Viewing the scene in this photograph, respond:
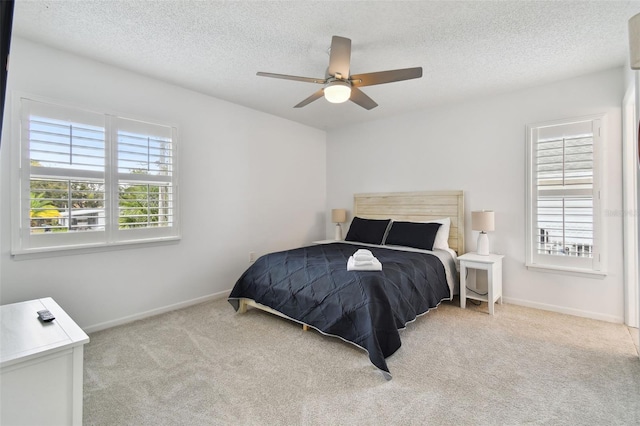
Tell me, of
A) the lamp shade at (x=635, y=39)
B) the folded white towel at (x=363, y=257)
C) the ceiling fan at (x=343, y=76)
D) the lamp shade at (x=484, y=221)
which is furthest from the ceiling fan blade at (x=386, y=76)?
the lamp shade at (x=484, y=221)

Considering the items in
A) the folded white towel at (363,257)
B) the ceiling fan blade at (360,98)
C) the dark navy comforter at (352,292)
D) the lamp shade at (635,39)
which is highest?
the ceiling fan blade at (360,98)

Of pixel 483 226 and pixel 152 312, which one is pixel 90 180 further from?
pixel 483 226

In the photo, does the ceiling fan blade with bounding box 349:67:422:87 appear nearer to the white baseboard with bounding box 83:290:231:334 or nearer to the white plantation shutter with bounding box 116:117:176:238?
the white plantation shutter with bounding box 116:117:176:238

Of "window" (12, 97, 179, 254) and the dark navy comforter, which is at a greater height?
"window" (12, 97, 179, 254)

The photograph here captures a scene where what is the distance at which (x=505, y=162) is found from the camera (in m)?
3.59

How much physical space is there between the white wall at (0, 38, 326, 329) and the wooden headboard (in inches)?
39.5

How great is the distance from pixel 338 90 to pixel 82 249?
2685 millimetres

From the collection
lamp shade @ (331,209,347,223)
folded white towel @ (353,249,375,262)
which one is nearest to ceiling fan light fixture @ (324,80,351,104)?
folded white towel @ (353,249,375,262)

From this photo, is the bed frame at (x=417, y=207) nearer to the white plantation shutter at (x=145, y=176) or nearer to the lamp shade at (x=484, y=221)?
the lamp shade at (x=484, y=221)

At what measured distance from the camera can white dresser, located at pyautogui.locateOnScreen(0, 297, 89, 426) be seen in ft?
3.89

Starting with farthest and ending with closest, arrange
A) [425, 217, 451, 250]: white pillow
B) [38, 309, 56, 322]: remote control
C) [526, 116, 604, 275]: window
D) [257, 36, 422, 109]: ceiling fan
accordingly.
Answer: [425, 217, 451, 250]: white pillow, [526, 116, 604, 275]: window, [257, 36, 422, 109]: ceiling fan, [38, 309, 56, 322]: remote control

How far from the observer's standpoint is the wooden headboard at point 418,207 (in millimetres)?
3889

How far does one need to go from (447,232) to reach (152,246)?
11.5 feet

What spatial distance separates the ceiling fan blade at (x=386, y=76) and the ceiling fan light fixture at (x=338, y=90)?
0.09 meters
